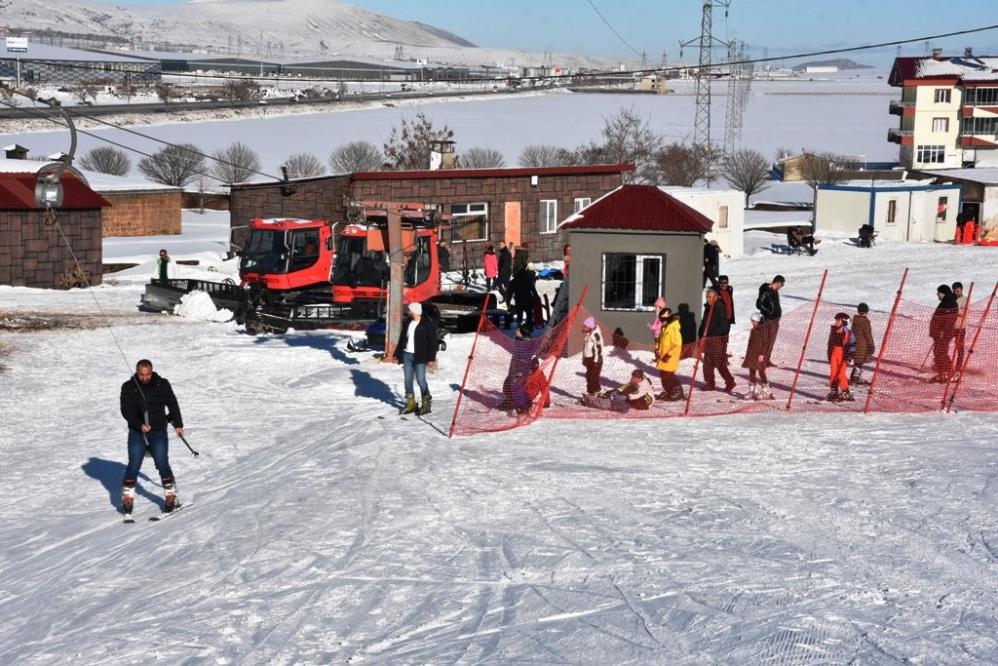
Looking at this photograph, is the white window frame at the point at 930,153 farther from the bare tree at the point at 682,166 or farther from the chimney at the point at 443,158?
the chimney at the point at 443,158

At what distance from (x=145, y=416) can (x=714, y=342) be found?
27.6 feet

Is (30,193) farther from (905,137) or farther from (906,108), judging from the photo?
(905,137)

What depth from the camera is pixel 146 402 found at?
11.6 metres

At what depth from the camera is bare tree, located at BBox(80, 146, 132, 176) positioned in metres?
67.6

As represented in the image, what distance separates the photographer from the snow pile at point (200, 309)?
24156 millimetres

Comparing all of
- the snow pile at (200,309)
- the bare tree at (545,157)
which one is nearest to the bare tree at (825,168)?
the bare tree at (545,157)

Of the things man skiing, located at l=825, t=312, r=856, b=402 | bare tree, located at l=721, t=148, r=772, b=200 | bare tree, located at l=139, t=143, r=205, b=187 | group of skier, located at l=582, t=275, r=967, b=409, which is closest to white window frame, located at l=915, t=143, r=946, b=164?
bare tree, located at l=721, t=148, r=772, b=200

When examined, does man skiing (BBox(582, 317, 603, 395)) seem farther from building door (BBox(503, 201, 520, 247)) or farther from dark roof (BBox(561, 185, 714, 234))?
building door (BBox(503, 201, 520, 247))

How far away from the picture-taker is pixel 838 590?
9258 mm

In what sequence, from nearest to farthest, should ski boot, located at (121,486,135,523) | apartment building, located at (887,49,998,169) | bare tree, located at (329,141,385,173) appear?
ski boot, located at (121,486,135,523) < bare tree, located at (329,141,385,173) < apartment building, located at (887,49,998,169)

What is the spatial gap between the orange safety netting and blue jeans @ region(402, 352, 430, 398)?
0.62 metres

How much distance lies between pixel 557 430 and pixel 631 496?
3219 millimetres

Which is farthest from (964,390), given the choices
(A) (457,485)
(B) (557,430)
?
(A) (457,485)

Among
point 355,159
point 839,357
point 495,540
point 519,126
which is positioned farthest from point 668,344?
point 519,126
